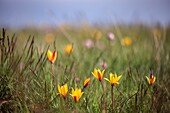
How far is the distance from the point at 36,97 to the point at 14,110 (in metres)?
0.17

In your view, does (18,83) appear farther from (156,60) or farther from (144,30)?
(144,30)

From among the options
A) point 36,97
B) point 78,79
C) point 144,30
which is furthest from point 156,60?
point 144,30

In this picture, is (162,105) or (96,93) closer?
(162,105)

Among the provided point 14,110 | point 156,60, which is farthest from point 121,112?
point 156,60

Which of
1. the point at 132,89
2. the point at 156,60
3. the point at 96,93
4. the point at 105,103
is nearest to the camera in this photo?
the point at 105,103

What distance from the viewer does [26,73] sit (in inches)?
83.3

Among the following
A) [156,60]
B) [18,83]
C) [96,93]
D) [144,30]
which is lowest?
[144,30]

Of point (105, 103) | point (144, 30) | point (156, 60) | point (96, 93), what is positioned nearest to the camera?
point (105, 103)

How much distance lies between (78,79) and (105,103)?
481 mm

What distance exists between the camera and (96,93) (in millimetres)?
1960

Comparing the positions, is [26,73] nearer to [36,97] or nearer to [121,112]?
[36,97]

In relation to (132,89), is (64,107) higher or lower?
higher

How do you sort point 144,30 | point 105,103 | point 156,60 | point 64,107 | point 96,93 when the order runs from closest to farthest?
point 64,107
point 105,103
point 96,93
point 156,60
point 144,30

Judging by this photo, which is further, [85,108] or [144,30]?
[144,30]
